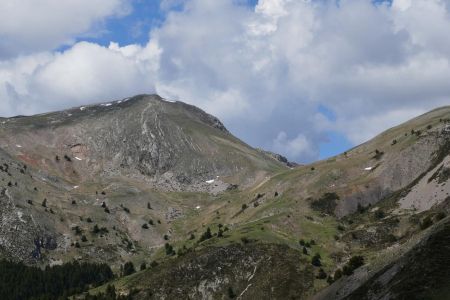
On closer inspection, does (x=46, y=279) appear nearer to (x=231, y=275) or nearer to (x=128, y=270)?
(x=128, y=270)

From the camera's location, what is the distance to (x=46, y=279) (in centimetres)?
16712

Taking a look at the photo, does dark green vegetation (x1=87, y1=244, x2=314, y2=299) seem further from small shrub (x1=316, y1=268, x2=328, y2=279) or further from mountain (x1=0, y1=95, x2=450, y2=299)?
small shrub (x1=316, y1=268, x2=328, y2=279)

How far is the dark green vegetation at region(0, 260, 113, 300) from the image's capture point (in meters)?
159

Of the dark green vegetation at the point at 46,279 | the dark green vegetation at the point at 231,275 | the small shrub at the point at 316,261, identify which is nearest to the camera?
the dark green vegetation at the point at 231,275

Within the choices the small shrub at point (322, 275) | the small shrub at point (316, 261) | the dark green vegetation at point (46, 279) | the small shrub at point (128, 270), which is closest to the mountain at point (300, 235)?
the small shrub at point (322, 275)

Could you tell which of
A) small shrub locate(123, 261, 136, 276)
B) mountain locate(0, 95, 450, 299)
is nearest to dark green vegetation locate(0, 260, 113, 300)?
small shrub locate(123, 261, 136, 276)

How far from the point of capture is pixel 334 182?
178 metres

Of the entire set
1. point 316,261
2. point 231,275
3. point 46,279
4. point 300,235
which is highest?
point 46,279

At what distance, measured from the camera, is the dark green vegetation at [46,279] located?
6260 inches

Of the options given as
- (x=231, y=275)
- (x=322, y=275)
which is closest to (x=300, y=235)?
(x=231, y=275)

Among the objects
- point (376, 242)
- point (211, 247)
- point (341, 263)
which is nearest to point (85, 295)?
point (211, 247)

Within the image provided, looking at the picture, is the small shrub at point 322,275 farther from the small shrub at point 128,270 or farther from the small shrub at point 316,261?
the small shrub at point 128,270

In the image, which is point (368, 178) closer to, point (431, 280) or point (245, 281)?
point (245, 281)

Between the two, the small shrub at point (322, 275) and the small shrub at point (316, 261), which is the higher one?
the small shrub at point (316, 261)
